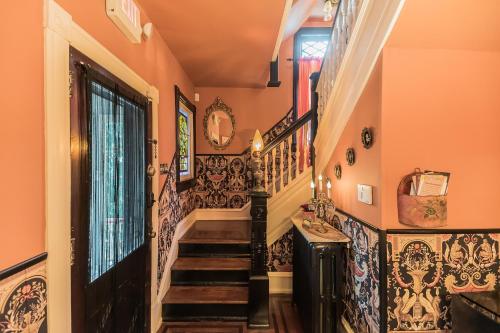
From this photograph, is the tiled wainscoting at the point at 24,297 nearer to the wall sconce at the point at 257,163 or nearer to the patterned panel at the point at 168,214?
the patterned panel at the point at 168,214

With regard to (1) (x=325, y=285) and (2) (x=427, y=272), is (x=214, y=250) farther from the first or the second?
(2) (x=427, y=272)

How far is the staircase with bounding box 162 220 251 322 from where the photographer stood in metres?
2.60

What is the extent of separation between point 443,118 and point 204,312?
2544 mm

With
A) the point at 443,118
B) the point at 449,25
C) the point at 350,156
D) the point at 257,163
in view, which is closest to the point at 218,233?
the point at 257,163

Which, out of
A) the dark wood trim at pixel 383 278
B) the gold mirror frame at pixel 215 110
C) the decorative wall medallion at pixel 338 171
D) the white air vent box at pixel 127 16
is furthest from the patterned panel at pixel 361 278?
the gold mirror frame at pixel 215 110

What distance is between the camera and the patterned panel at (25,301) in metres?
0.91

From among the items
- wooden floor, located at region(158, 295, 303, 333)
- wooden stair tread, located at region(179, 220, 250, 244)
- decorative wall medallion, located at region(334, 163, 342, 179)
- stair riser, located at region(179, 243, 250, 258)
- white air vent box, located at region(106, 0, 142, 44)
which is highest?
white air vent box, located at region(106, 0, 142, 44)

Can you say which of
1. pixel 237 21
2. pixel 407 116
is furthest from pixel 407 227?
pixel 237 21

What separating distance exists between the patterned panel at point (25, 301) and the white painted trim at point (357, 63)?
6.67 feet

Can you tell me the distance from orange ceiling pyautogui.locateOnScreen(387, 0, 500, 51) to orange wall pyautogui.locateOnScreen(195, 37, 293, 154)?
2.93 m

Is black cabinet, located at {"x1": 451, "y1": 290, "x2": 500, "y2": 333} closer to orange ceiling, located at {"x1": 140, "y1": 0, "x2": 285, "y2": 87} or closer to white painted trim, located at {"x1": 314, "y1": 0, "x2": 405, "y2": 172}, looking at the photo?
white painted trim, located at {"x1": 314, "y1": 0, "x2": 405, "y2": 172}

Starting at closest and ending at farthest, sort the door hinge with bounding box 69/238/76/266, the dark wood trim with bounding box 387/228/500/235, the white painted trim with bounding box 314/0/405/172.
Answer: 1. the door hinge with bounding box 69/238/76/266
2. the white painted trim with bounding box 314/0/405/172
3. the dark wood trim with bounding box 387/228/500/235

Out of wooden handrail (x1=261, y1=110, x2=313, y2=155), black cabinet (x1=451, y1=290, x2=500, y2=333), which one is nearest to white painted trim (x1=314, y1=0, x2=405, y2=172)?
wooden handrail (x1=261, y1=110, x2=313, y2=155)

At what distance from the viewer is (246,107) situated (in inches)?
172
